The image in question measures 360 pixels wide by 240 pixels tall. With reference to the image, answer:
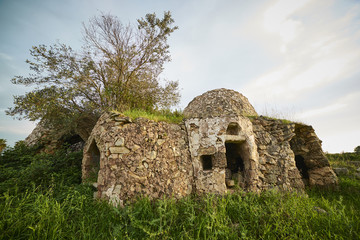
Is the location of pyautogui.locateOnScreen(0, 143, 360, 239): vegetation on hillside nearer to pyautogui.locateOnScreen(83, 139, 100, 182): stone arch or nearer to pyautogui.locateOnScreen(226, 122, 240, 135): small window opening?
pyautogui.locateOnScreen(83, 139, 100, 182): stone arch

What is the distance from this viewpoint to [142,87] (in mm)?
7535

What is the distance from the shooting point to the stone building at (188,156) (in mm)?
4035

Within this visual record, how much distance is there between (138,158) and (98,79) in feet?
16.7

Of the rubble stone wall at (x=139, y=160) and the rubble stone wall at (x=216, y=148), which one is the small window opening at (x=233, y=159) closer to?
the rubble stone wall at (x=216, y=148)

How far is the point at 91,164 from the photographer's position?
5371mm

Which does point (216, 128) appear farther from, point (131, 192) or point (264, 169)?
point (131, 192)

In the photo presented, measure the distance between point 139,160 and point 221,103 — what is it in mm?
4386

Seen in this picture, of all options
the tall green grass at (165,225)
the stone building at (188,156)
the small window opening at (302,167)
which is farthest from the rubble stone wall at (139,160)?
the small window opening at (302,167)

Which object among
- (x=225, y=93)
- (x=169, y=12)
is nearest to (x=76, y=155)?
(x=225, y=93)

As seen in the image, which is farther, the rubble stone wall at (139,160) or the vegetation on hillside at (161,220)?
the rubble stone wall at (139,160)

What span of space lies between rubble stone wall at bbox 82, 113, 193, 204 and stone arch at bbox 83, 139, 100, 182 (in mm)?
97

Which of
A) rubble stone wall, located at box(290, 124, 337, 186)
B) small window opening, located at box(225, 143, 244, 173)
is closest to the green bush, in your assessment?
small window opening, located at box(225, 143, 244, 173)

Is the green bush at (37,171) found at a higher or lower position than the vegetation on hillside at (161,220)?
higher

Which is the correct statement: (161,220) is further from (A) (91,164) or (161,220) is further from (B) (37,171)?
(B) (37,171)
